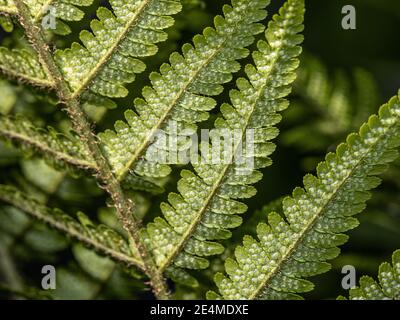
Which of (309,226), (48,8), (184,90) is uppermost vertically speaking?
(48,8)

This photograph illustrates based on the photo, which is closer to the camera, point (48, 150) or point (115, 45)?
point (115, 45)

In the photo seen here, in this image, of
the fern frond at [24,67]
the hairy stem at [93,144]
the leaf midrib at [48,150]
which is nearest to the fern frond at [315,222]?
the hairy stem at [93,144]

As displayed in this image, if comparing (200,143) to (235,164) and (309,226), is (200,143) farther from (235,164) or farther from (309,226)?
(309,226)

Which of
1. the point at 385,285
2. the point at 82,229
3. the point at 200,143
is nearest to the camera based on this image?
the point at 385,285

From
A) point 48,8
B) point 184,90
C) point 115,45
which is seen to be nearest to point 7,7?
point 48,8

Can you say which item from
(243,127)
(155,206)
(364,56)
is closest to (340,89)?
(364,56)

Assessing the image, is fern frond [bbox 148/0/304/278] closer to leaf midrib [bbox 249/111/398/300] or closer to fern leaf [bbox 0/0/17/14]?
leaf midrib [bbox 249/111/398/300]
